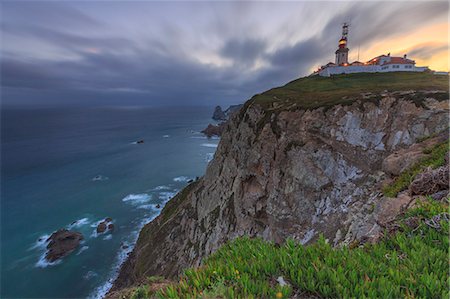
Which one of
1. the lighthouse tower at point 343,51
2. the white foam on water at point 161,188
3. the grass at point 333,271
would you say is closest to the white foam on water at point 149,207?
the white foam on water at point 161,188

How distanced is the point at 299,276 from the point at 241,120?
3430cm

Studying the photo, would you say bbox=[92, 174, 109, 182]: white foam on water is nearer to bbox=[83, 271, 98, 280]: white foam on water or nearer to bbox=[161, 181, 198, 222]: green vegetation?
bbox=[161, 181, 198, 222]: green vegetation

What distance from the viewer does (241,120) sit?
122ft

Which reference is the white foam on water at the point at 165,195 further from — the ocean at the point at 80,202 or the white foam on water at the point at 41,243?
the white foam on water at the point at 41,243

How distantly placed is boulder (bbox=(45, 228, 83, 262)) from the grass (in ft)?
170

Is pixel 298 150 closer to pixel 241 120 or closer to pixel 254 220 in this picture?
pixel 254 220

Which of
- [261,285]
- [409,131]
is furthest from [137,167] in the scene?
[261,285]

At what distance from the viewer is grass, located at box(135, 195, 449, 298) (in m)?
3.18

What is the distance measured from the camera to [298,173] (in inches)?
1001

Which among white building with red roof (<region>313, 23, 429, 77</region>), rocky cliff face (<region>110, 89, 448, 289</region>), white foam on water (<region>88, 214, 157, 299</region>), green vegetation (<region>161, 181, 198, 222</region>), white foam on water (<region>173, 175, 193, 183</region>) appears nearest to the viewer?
rocky cliff face (<region>110, 89, 448, 289</region>)

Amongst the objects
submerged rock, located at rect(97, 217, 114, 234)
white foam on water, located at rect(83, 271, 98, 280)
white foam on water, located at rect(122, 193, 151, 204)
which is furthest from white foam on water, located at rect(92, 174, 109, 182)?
white foam on water, located at rect(83, 271, 98, 280)

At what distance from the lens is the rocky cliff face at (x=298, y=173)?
838 inches

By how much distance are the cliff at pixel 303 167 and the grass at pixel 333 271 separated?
10.6 metres

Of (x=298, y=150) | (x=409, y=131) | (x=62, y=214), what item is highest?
(x=409, y=131)
